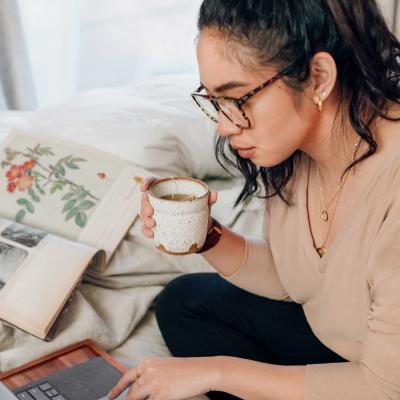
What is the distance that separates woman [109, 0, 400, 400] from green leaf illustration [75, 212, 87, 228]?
0.36 meters

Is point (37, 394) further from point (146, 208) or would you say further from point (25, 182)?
point (25, 182)

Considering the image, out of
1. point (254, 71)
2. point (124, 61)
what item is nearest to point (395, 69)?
point (254, 71)

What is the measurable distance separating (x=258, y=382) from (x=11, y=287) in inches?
20.7

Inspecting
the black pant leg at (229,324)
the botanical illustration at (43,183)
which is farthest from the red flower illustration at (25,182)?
the black pant leg at (229,324)

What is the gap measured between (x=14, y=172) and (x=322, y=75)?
81 centimetres

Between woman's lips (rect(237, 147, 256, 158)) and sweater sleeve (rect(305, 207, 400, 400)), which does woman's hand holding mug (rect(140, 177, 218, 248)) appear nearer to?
woman's lips (rect(237, 147, 256, 158))

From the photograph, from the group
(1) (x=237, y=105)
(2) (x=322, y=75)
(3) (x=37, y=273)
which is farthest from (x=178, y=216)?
(3) (x=37, y=273)

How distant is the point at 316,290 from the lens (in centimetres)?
103

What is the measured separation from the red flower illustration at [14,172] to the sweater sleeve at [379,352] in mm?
818

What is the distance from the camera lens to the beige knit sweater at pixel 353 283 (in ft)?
2.67

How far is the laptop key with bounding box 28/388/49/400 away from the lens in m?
0.92

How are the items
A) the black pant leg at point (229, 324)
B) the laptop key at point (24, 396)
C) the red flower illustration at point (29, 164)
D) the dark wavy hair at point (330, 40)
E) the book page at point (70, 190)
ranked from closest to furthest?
the dark wavy hair at point (330, 40) < the laptop key at point (24, 396) < the black pant leg at point (229, 324) < the book page at point (70, 190) < the red flower illustration at point (29, 164)

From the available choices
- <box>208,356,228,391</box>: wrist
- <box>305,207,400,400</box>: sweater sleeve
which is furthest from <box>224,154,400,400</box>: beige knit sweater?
<box>208,356,228,391</box>: wrist

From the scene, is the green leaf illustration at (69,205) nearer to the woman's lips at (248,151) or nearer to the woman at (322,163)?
the woman at (322,163)
